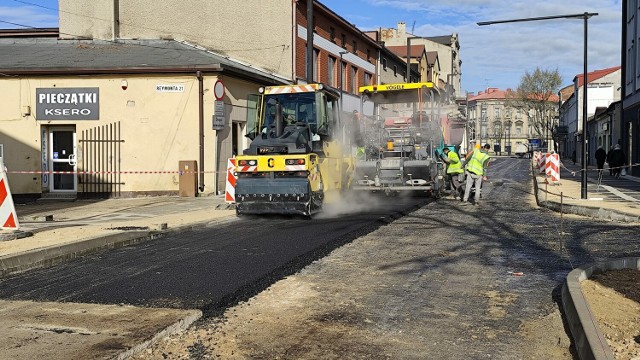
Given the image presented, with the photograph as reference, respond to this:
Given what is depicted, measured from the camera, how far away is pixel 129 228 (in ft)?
34.2

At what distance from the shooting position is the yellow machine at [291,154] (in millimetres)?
11664

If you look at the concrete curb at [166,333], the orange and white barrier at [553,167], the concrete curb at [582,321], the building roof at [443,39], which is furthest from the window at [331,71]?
the building roof at [443,39]

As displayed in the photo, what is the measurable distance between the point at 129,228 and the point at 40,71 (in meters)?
10.1

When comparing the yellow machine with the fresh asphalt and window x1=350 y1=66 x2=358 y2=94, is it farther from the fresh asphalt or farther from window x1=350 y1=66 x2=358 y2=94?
window x1=350 y1=66 x2=358 y2=94

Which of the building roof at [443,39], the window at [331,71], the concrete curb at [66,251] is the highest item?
Result: the building roof at [443,39]

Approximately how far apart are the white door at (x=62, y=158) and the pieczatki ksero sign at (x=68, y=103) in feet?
1.64

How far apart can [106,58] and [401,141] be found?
10.1 metres

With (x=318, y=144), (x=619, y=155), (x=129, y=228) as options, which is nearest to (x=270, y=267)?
(x=129, y=228)

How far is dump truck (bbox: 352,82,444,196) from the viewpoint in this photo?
15617 mm

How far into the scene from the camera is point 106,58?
19.3 m

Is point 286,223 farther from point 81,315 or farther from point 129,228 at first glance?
point 81,315

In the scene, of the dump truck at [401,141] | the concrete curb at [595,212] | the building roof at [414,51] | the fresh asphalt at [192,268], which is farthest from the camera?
the building roof at [414,51]

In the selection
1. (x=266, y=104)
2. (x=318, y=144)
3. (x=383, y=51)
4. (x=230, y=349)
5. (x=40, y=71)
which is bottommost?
(x=230, y=349)

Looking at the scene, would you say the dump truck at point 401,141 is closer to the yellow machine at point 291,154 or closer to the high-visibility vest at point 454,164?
the high-visibility vest at point 454,164
